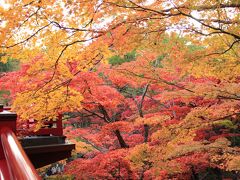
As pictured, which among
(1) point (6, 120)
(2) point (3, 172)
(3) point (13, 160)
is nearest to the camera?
(3) point (13, 160)

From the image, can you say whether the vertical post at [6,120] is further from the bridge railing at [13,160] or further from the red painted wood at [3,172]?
the red painted wood at [3,172]

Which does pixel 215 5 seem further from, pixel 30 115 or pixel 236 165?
pixel 236 165

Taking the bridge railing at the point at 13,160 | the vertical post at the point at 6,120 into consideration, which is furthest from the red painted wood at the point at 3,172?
the vertical post at the point at 6,120

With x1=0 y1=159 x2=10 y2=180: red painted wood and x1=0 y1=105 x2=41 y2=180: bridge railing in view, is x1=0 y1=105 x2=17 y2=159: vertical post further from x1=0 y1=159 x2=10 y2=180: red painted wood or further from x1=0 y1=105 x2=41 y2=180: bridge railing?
x1=0 y1=159 x2=10 y2=180: red painted wood

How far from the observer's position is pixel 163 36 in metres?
4.81

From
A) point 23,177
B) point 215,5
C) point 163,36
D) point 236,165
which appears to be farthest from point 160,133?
point 23,177

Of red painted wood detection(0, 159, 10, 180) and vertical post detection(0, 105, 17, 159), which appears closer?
red painted wood detection(0, 159, 10, 180)

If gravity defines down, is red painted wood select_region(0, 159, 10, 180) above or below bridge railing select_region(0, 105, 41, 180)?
below

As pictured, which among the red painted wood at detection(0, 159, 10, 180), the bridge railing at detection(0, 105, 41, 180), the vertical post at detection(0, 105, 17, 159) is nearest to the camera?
the bridge railing at detection(0, 105, 41, 180)

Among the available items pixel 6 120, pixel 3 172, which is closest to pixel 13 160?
pixel 3 172

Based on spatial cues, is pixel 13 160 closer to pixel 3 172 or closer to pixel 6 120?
pixel 3 172

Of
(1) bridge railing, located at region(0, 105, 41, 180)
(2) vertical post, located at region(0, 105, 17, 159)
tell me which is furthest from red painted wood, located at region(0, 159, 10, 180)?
(2) vertical post, located at region(0, 105, 17, 159)

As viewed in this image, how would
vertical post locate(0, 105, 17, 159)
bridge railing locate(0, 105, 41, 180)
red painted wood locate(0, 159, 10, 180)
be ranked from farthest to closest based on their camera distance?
1. vertical post locate(0, 105, 17, 159)
2. red painted wood locate(0, 159, 10, 180)
3. bridge railing locate(0, 105, 41, 180)

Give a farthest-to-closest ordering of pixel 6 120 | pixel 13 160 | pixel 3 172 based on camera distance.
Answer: pixel 6 120, pixel 3 172, pixel 13 160
